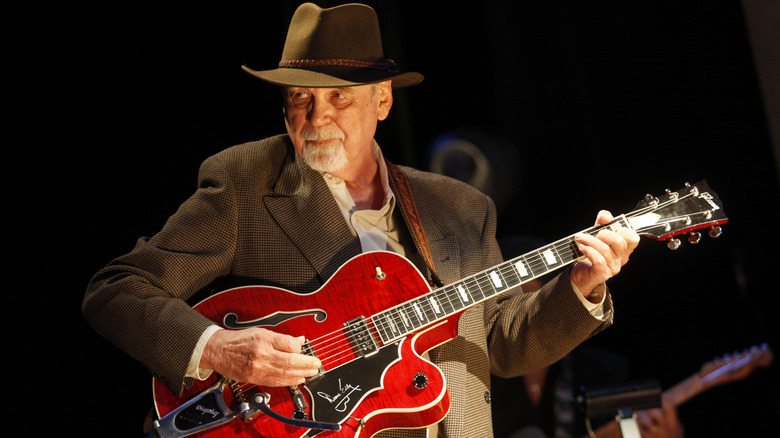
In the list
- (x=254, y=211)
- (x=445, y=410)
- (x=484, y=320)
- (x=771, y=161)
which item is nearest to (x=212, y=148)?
(x=254, y=211)

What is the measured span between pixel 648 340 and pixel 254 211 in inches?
171

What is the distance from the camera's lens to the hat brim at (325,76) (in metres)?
2.68

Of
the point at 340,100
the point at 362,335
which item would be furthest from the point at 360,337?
the point at 340,100

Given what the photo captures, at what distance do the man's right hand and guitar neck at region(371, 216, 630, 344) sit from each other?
1.05ft

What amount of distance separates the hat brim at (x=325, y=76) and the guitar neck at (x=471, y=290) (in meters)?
0.90

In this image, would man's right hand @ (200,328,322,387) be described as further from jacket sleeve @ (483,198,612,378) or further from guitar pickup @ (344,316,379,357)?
jacket sleeve @ (483,198,612,378)

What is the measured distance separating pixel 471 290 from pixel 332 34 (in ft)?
3.96

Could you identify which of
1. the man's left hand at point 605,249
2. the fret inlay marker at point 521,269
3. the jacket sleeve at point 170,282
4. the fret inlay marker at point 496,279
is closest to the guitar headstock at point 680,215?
the man's left hand at point 605,249

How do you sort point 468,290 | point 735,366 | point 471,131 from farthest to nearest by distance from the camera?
point 735,366
point 471,131
point 468,290

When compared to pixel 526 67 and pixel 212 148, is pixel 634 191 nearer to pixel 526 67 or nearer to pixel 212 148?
pixel 526 67

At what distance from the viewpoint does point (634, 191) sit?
5.40 m

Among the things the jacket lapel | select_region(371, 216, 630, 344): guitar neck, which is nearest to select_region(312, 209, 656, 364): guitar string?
select_region(371, 216, 630, 344): guitar neck

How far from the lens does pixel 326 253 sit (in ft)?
8.85
